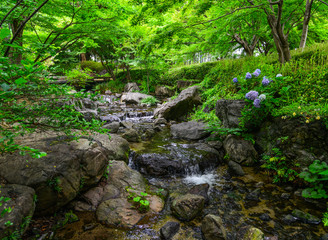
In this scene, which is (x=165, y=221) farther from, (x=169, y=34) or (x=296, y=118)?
(x=169, y=34)

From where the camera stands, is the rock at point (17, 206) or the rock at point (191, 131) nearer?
the rock at point (17, 206)

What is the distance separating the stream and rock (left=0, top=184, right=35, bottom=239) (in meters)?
0.66

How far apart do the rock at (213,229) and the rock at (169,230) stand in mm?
433

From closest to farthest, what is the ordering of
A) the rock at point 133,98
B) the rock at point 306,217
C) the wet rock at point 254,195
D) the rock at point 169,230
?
the rock at point 169,230 < the rock at point 306,217 < the wet rock at point 254,195 < the rock at point 133,98

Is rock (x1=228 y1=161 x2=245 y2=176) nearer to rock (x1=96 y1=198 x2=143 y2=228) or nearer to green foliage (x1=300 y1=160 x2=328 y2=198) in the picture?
green foliage (x1=300 y1=160 x2=328 y2=198)

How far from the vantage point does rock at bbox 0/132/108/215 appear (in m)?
2.52

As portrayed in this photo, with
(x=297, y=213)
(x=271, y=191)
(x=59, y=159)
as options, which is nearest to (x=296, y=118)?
(x=271, y=191)

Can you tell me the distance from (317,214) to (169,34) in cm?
506

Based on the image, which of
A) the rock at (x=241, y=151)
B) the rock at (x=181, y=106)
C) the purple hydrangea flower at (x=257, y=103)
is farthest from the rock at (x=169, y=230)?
the rock at (x=181, y=106)

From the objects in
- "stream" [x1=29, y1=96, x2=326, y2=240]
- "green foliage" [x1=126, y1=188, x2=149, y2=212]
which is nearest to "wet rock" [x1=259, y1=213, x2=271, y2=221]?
"stream" [x1=29, y1=96, x2=326, y2=240]

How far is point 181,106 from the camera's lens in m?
9.53

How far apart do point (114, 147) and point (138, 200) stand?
6.38ft

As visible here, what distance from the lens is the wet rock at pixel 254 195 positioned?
349 cm

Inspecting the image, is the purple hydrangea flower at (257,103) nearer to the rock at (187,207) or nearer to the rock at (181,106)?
the rock at (187,207)
